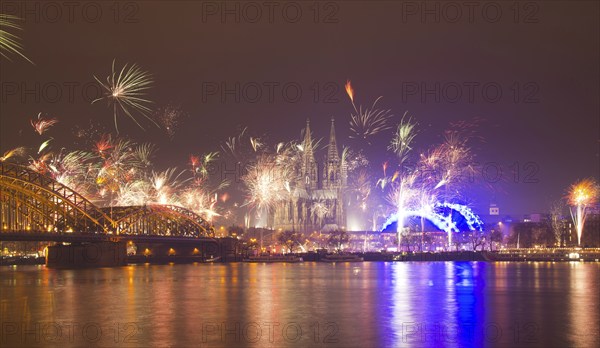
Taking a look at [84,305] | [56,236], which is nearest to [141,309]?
[84,305]

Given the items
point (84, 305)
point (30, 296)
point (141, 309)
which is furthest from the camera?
point (30, 296)

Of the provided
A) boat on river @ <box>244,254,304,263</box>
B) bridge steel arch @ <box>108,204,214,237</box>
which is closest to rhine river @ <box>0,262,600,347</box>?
bridge steel arch @ <box>108,204,214,237</box>

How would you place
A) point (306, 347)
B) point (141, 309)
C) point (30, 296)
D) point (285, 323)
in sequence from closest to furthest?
1. point (306, 347)
2. point (285, 323)
3. point (141, 309)
4. point (30, 296)

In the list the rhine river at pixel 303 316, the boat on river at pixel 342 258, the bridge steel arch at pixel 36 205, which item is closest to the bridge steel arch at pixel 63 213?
the bridge steel arch at pixel 36 205

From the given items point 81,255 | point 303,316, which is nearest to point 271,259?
point 81,255

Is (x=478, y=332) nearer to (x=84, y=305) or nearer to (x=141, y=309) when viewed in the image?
(x=141, y=309)

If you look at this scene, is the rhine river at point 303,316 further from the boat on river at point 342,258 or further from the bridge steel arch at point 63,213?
the boat on river at point 342,258
